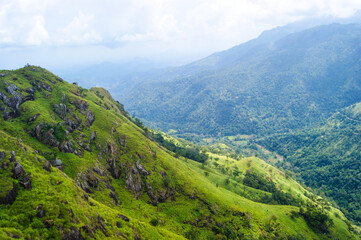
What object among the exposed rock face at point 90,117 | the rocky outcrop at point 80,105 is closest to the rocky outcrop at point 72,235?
the exposed rock face at point 90,117

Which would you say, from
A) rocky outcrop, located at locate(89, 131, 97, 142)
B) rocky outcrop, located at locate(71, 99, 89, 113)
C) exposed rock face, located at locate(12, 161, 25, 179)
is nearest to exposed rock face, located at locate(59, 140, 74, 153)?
rocky outcrop, located at locate(89, 131, 97, 142)

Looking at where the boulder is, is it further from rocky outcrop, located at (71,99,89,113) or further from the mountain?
rocky outcrop, located at (71,99,89,113)

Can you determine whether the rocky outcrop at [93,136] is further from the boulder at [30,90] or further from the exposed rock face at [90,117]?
the boulder at [30,90]

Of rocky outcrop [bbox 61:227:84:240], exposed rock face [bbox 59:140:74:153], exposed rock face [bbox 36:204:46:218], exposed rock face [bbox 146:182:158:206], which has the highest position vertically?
exposed rock face [bbox 59:140:74:153]

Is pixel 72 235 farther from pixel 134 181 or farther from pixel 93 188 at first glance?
pixel 134 181

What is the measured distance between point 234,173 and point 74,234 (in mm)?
169635

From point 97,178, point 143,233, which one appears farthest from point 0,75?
point 143,233

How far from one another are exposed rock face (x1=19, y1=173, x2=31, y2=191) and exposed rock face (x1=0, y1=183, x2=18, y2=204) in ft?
4.45

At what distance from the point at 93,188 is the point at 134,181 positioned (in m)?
19.3

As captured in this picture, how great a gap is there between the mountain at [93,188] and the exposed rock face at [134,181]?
1.52ft

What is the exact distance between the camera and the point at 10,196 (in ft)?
124

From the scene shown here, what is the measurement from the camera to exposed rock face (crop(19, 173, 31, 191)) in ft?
134

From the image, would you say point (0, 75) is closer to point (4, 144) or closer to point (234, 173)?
point (4, 144)

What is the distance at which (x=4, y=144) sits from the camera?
5131 cm
